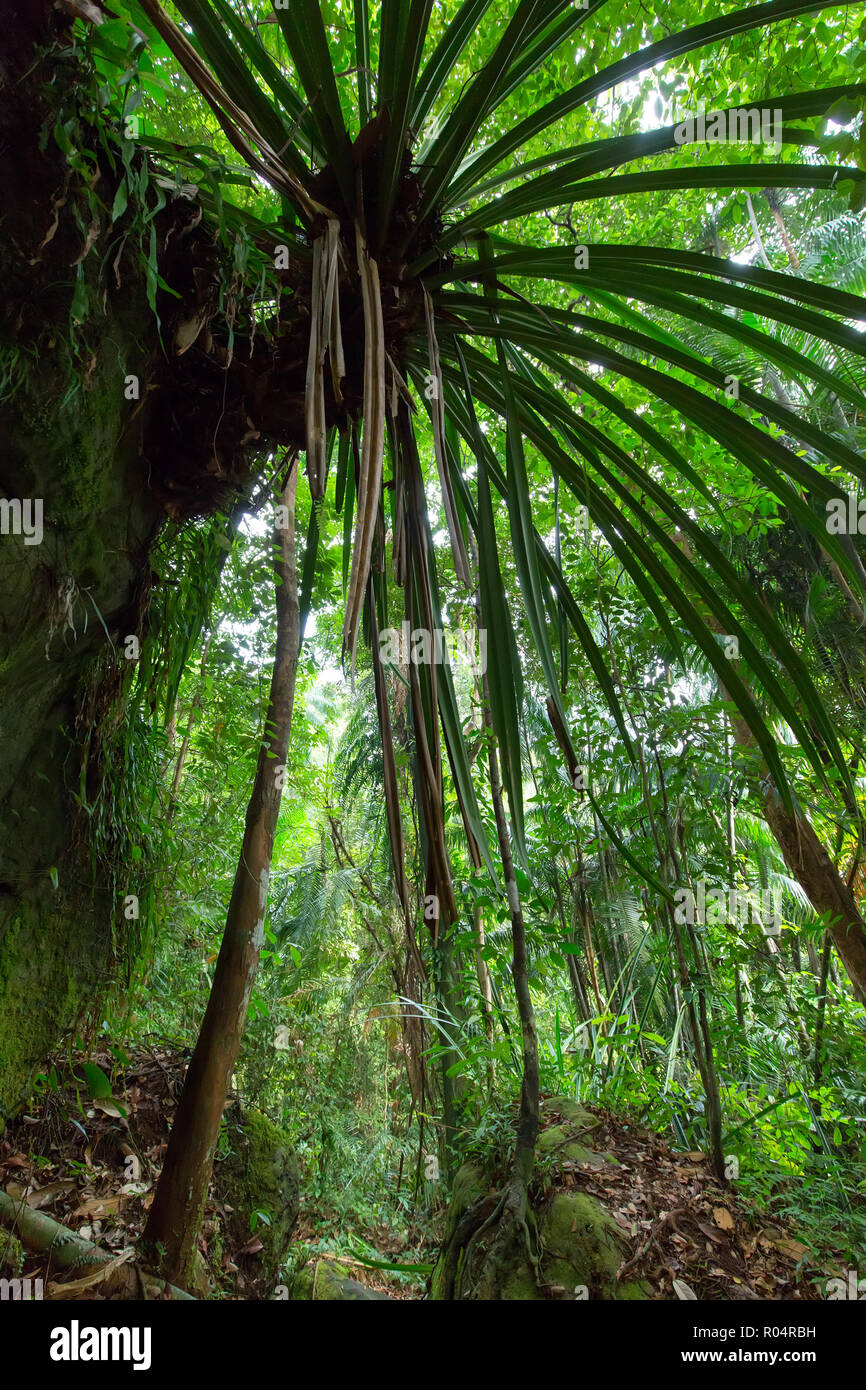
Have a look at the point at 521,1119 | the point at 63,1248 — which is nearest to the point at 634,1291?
the point at 521,1119

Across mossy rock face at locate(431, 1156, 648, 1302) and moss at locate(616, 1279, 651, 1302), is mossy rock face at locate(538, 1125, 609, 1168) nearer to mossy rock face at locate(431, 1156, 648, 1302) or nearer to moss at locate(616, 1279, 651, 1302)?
mossy rock face at locate(431, 1156, 648, 1302)

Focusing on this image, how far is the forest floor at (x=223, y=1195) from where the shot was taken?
1511 millimetres

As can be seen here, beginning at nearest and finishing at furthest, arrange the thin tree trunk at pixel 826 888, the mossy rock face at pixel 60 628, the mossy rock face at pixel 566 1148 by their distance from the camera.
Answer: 1. the mossy rock face at pixel 60 628
2. the mossy rock face at pixel 566 1148
3. the thin tree trunk at pixel 826 888

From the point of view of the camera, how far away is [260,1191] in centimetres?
230

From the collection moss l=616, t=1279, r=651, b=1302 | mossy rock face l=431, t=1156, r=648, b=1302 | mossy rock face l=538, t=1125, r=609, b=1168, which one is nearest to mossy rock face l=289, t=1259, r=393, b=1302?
mossy rock face l=431, t=1156, r=648, b=1302

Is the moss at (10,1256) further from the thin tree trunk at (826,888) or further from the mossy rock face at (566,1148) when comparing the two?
the thin tree trunk at (826,888)

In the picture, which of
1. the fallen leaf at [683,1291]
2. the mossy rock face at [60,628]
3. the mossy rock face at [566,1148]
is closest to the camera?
the mossy rock face at [60,628]

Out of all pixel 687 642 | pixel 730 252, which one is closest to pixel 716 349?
pixel 687 642

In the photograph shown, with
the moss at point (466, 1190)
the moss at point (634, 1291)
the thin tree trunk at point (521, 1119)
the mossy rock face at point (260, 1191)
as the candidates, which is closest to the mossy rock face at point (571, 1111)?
the moss at point (466, 1190)

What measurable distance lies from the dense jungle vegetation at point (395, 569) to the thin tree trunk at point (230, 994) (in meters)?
0.01

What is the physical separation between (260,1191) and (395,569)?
2.36 metres

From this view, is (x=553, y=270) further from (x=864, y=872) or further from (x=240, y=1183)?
(x=864, y=872)

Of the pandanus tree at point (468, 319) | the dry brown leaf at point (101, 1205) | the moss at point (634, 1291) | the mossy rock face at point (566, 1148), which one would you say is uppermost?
the pandanus tree at point (468, 319)

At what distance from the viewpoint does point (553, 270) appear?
1.33m
